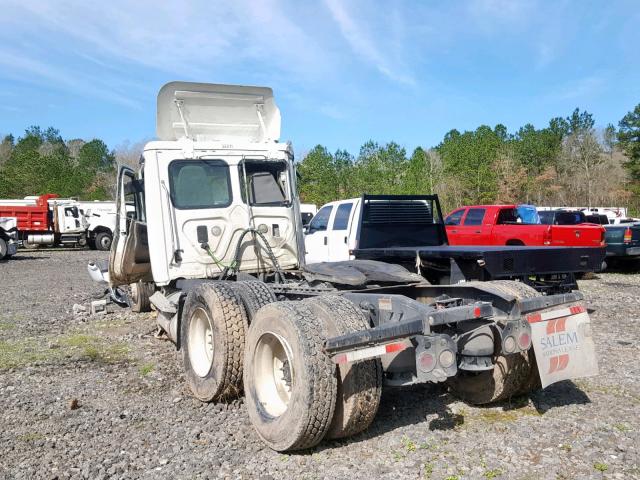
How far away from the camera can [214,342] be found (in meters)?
4.93

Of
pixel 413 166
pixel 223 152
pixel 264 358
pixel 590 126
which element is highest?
pixel 590 126

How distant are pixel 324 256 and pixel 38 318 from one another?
540 centimetres

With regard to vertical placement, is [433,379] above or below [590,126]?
below

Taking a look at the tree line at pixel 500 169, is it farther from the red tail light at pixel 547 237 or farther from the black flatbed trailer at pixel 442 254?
the black flatbed trailer at pixel 442 254

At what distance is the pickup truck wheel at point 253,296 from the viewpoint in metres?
4.98

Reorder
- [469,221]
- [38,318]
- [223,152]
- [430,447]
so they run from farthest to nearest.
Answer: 1. [469,221]
2. [38,318]
3. [223,152]
4. [430,447]

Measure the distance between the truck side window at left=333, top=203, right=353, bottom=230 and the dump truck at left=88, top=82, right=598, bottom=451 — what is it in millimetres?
4386

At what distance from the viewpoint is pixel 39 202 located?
Answer: 30016 millimetres

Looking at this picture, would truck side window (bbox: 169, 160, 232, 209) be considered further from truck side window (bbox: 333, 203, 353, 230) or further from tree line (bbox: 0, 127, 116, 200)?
tree line (bbox: 0, 127, 116, 200)

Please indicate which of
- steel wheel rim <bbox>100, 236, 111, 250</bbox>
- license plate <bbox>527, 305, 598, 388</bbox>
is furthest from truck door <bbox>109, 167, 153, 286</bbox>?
steel wheel rim <bbox>100, 236, 111, 250</bbox>

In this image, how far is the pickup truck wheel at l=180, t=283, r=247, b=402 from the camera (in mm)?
4820

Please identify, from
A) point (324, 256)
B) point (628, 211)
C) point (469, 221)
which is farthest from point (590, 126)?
point (324, 256)

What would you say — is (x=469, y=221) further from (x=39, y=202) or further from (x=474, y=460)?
(x=39, y=202)

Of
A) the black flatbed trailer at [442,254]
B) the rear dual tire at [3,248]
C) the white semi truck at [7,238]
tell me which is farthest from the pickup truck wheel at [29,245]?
the black flatbed trailer at [442,254]
